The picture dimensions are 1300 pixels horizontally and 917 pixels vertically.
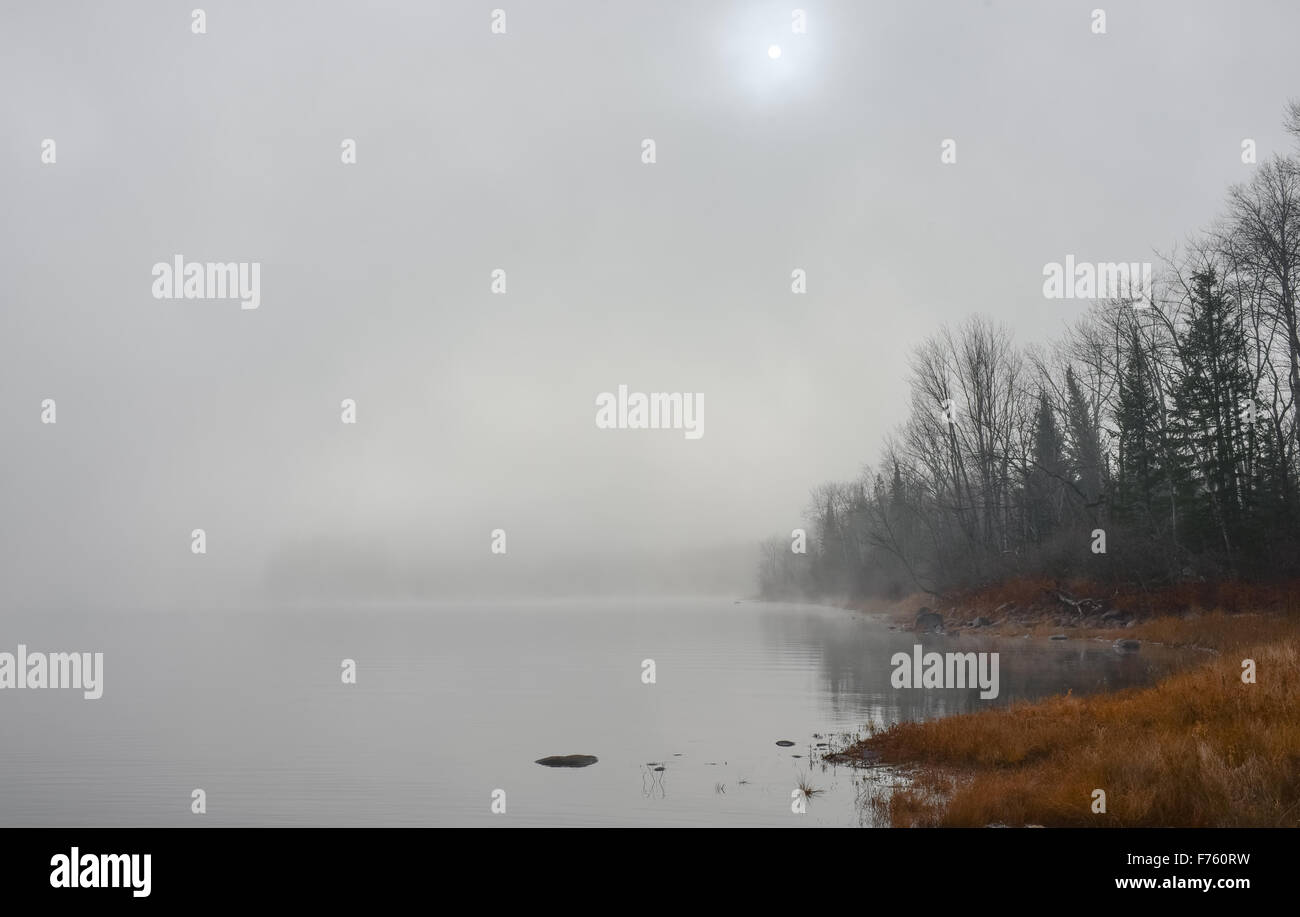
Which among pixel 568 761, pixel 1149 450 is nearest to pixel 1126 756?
pixel 568 761

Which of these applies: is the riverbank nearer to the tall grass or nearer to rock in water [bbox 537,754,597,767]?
the tall grass

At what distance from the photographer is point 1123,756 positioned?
12.1m

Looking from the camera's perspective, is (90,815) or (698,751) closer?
(90,815)

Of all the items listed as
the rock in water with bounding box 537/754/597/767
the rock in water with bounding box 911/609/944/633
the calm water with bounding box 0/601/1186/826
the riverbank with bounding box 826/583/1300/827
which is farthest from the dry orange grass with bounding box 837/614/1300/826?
the rock in water with bounding box 911/609/944/633

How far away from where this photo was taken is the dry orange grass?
10242 millimetres

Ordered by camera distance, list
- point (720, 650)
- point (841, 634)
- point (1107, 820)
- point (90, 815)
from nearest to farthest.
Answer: point (1107, 820) → point (90, 815) → point (720, 650) → point (841, 634)

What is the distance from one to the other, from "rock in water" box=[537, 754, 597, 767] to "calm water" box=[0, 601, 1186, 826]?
0.41 meters

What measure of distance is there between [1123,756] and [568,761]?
10.9m
